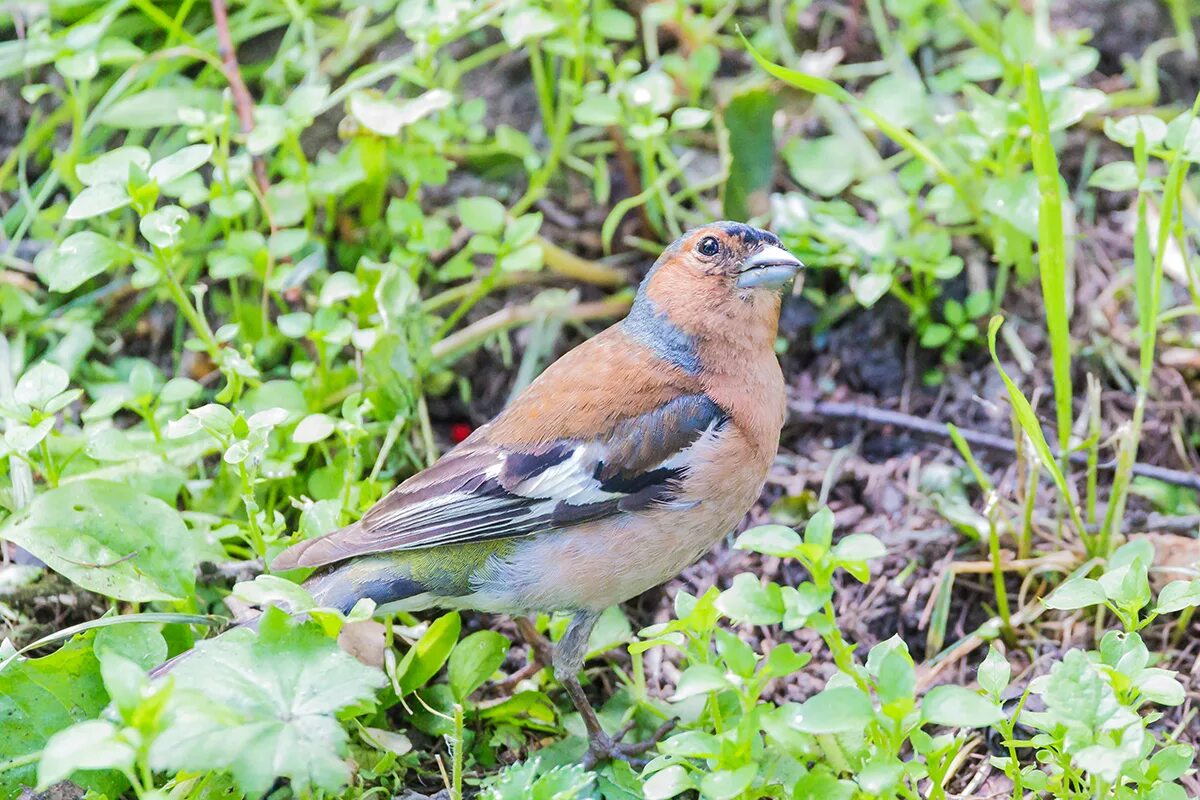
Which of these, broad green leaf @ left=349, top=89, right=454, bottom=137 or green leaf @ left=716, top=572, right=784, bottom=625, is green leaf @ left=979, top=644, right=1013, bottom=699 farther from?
broad green leaf @ left=349, top=89, right=454, bottom=137

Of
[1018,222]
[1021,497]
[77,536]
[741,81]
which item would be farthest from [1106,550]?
[77,536]

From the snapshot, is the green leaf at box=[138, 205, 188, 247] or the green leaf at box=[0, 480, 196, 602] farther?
the green leaf at box=[138, 205, 188, 247]

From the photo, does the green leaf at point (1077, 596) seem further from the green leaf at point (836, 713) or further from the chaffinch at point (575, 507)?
the chaffinch at point (575, 507)

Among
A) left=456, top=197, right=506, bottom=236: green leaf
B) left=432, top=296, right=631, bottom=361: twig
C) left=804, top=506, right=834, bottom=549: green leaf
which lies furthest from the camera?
left=432, top=296, right=631, bottom=361: twig

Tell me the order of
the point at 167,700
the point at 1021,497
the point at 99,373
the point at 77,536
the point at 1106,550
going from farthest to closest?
1. the point at 99,373
2. the point at 1021,497
3. the point at 1106,550
4. the point at 77,536
5. the point at 167,700

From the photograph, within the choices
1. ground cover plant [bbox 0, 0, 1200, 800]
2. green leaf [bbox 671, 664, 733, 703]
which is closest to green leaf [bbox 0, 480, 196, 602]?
ground cover plant [bbox 0, 0, 1200, 800]

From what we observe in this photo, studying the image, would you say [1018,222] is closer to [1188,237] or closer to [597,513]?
[1188,237]

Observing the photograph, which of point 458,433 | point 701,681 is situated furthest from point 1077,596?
point 458,433
